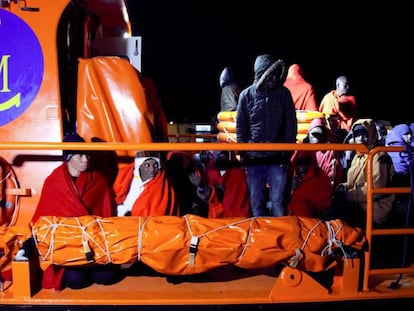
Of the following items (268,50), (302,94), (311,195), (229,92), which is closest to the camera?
(311,195)

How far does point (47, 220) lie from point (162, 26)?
2115 cm

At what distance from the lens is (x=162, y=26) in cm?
2194

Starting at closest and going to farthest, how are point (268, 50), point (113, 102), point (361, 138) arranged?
1. point (113, 102)
2. point (361, 138)
3. point (268, 50)

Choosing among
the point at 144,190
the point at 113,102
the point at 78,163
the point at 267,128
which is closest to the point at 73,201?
the point at 78,163

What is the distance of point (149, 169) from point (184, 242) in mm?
644

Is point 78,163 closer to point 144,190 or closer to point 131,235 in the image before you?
point 144,190

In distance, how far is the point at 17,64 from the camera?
2.67 meters

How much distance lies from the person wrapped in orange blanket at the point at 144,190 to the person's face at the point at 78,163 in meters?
0.32

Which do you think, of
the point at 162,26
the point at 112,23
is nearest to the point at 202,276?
the point at 112,23

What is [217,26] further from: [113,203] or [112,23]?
[113,203]

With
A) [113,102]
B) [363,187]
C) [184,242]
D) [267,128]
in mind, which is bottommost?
[184,242]

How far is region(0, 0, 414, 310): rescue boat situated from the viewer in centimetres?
232

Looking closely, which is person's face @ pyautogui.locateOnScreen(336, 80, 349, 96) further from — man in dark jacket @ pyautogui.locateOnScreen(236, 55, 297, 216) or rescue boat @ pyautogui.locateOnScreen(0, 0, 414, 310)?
rescue boat @ pyautogui.locateOnScreen(0, 0, 414, 310)

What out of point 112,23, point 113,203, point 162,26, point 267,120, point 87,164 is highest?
point 162,26
